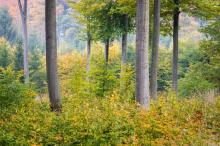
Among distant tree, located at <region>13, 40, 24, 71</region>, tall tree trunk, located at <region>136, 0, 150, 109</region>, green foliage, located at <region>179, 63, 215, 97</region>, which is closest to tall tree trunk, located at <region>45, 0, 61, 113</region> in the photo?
tall tree trunk, located at <region>136, 0, 150, 109</region>

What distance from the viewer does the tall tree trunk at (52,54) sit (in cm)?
997

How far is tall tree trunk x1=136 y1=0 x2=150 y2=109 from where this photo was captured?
33.3ft

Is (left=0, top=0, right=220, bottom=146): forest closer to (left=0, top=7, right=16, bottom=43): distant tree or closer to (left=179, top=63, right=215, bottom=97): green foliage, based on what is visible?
(left=179, top=63, right=215, bottom=97): green foliage

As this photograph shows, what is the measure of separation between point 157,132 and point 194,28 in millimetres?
78115

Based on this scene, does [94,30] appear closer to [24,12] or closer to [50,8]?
[24,12]

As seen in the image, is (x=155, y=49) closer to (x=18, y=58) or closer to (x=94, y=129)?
(x=94, y=129)

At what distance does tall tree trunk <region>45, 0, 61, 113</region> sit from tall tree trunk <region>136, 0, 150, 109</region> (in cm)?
219

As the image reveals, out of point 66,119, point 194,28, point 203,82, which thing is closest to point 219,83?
point 203,82

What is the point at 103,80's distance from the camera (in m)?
13.3

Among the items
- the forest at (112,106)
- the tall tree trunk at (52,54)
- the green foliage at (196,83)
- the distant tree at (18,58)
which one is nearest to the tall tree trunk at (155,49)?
the forest at (112,106)

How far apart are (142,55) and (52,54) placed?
2410mm

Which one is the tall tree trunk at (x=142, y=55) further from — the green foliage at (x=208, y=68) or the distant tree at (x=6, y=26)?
the distant tree at (x=6, y=26)

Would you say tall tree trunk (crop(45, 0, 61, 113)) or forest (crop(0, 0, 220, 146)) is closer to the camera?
forest (crop(0, 0, 220, 146))

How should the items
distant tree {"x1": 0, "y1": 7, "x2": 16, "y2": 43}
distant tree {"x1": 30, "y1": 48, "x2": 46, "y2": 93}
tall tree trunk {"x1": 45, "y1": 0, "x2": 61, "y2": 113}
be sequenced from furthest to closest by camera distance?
distant tree {"x1": 0, "y1": 7, "x2": 16, "y2": 43} → distant tree {"x1": 30, "y1": 48, "x2": 46, "y2": 93} → tall tree trunk {"x1": 45, "y1": 0, "x2": 61, "y2": 113}
